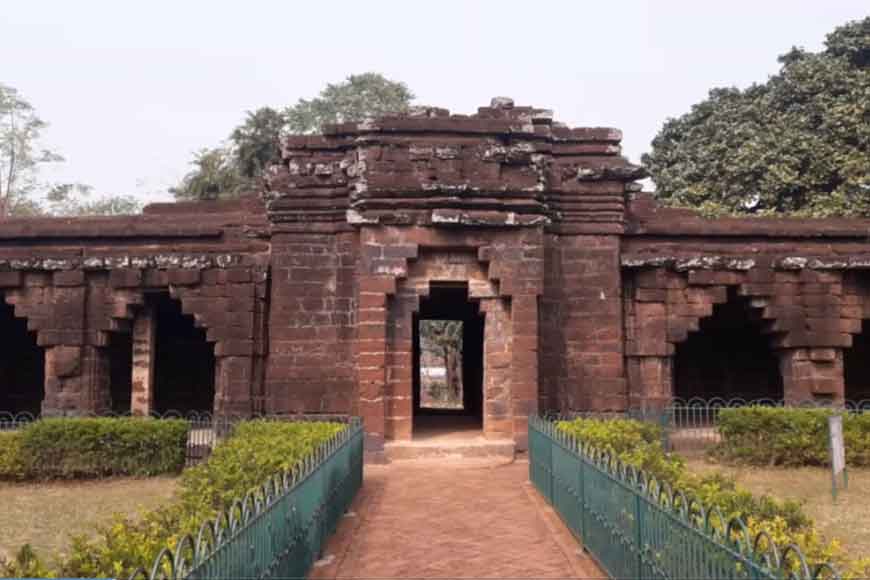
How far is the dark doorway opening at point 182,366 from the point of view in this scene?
55.4 ft

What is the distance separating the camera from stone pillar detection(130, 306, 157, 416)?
13.7 metres

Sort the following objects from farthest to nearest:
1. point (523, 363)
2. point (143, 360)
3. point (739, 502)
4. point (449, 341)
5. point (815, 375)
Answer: point (449, 341)
point (143, 360)
point (815, 375)
point (523, 363)
point (739, 502)

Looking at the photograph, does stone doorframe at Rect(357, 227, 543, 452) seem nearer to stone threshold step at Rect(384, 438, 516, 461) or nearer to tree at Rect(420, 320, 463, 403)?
stone threshold step at Rect(384, 438, 516, 461)

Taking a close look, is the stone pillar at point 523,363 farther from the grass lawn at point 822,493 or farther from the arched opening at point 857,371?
the arched opening at point 857,371

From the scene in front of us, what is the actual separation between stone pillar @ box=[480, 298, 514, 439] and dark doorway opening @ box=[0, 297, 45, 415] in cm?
1041

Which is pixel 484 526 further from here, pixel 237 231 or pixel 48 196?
pixel 48 196

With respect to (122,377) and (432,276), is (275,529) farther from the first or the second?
(122,377)

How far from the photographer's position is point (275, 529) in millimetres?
4984

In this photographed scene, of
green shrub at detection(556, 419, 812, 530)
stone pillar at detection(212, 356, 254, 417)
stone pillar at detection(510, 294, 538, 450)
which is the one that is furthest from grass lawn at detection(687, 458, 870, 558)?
stone pillar at detection(212, 356, 254, 417)

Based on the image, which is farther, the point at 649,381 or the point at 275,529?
the point at 649,381

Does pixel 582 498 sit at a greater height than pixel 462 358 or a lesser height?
lesser

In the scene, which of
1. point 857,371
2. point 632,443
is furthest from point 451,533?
point 857,371

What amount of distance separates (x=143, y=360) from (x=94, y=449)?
2786 millimetres

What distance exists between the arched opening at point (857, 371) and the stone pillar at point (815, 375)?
3897 mm
